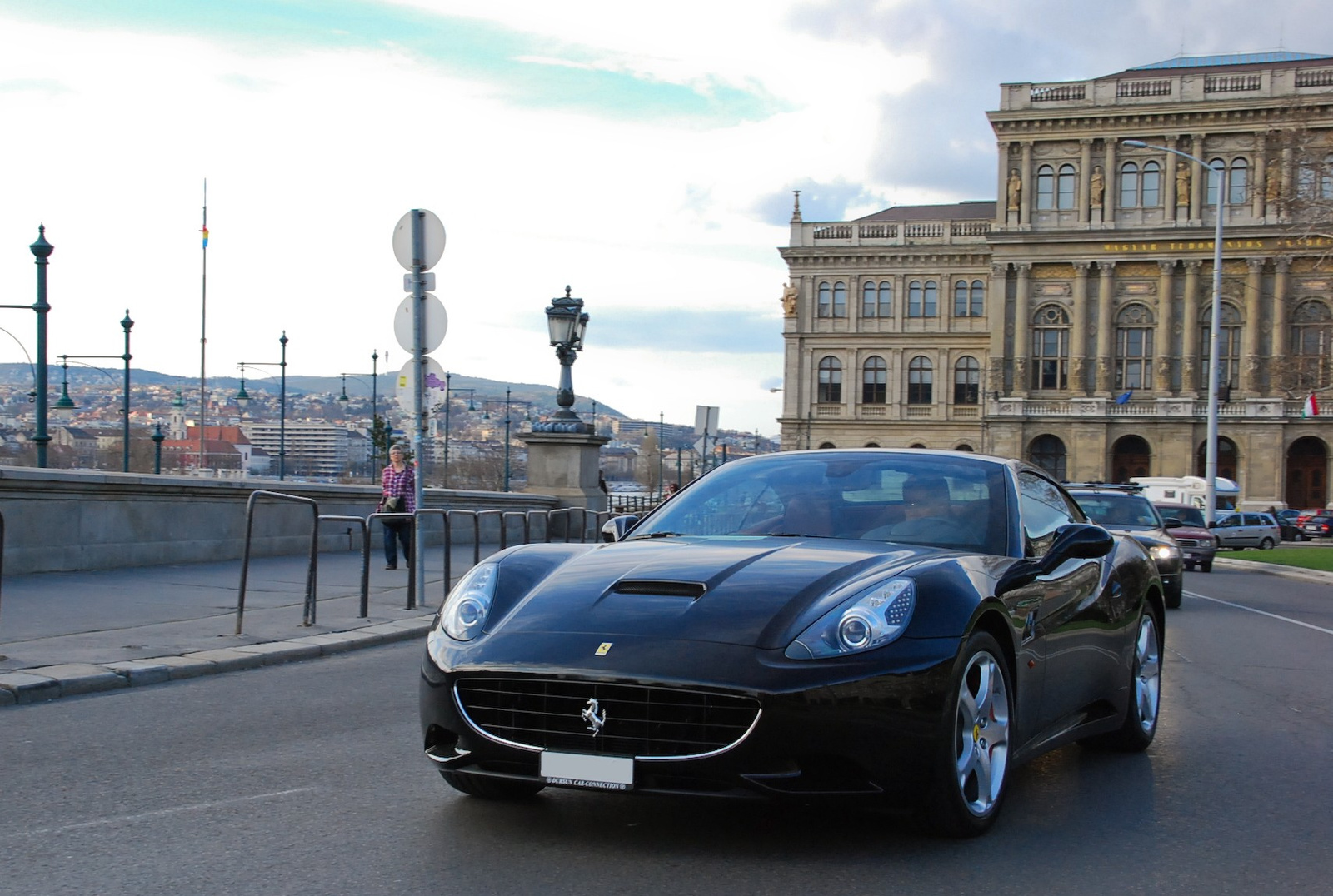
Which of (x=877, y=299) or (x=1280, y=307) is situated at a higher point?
(x=877, y=299)

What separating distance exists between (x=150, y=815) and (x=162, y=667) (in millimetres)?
3663

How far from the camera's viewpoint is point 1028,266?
79562 mm

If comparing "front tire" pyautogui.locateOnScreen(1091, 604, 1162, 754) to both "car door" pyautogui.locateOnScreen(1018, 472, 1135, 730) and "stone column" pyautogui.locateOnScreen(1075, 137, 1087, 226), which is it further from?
"stone column" pyautogui.locateOnScreen(1075, 137, 1087, 226)

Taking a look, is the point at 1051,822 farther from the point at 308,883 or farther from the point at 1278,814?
the point at 308,883

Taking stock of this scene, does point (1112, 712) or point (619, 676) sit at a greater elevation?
point (619, 676)

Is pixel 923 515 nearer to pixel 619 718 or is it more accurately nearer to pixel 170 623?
pixel 619 718

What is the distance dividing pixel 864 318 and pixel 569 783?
89557mm

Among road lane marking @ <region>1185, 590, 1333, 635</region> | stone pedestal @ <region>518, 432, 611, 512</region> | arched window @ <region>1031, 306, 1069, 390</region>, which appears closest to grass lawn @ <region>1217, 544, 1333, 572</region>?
road lane marking @ <region>1185, 590, 1333, 635</region>

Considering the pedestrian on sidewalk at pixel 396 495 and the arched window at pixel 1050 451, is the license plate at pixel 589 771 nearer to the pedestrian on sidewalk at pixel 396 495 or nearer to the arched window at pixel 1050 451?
the pedestrian on sidewalk at pixel 396 495

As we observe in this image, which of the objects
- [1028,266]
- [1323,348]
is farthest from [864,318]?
[1323,348]

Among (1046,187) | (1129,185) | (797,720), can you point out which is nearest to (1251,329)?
(1129,185)

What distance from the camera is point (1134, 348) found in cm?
7838

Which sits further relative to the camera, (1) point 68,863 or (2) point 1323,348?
(2) point 1323,348

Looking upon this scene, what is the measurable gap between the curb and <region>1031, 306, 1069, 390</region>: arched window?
242 feet
